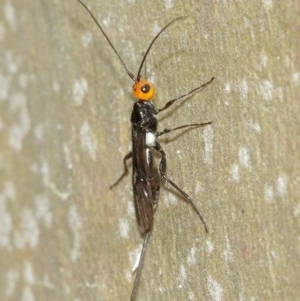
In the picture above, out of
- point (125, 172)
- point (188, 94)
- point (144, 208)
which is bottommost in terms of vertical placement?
point (144, 208)

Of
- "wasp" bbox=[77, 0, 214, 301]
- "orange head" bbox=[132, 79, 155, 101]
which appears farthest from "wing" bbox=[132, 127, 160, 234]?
"orange head" bbox=[132, 79, 155, 101]

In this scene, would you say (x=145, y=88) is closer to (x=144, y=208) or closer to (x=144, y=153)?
(x=144, y=153)

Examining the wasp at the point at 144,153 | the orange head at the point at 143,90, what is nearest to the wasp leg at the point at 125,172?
the wasp at the point at 144,153

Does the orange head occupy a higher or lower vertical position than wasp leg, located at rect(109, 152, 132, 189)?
higher

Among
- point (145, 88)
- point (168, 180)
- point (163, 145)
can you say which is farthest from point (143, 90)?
point (168, 180)

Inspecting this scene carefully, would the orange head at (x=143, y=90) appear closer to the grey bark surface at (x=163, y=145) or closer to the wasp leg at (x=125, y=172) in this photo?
the grey bark surface at (x=163, y=145)

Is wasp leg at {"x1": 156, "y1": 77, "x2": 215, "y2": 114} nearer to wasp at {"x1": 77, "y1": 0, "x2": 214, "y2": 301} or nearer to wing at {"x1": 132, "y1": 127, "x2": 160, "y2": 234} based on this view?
wasp at {"x1": 77, "y1": 0, "x2": 214, "y2": 301}

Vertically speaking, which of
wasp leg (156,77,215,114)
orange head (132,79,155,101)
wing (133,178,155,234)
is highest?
orange head (132,79,155,101)

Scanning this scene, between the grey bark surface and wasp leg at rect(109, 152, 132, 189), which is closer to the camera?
the grey bark surface
